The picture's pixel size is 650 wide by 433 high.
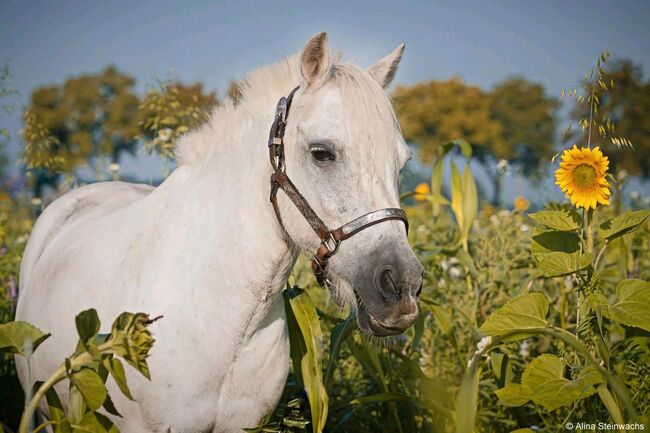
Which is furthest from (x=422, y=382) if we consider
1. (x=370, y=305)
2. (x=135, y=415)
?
(x=135, y=415)

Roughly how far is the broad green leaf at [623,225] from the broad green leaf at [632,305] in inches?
8.7

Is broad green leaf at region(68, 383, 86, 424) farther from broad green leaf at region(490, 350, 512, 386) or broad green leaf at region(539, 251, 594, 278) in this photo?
broad green leaf at region(490, 350, 512, 386)

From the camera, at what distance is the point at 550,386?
87.1 inches

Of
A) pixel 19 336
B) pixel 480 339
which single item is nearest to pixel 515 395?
pixel 480 339

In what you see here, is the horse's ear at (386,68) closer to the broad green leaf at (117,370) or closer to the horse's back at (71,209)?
the horse's back at (71,209)

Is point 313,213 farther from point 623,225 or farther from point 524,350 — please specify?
point 524,350

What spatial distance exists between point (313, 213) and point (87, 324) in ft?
2.92

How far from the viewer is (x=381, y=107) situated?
220 centimetres

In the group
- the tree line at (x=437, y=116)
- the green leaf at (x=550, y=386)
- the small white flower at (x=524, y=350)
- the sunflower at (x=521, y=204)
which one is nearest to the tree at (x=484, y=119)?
the tree line at (x=437, y=116)

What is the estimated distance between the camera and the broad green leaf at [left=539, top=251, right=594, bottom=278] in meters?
2.39

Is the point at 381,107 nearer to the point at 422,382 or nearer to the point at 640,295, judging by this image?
the point at 640,295

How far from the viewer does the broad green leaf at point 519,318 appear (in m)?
2.21

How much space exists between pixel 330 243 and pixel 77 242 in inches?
54.3

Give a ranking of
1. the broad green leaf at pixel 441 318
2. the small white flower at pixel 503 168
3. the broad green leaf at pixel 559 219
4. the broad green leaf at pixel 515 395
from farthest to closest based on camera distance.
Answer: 1. the small white flower at pixel 503 168
2. the broad green leaf at pixel 441 318
3. the broad green leaf at pixel 559 219
4. the broad green leaf at pixel 515 395
